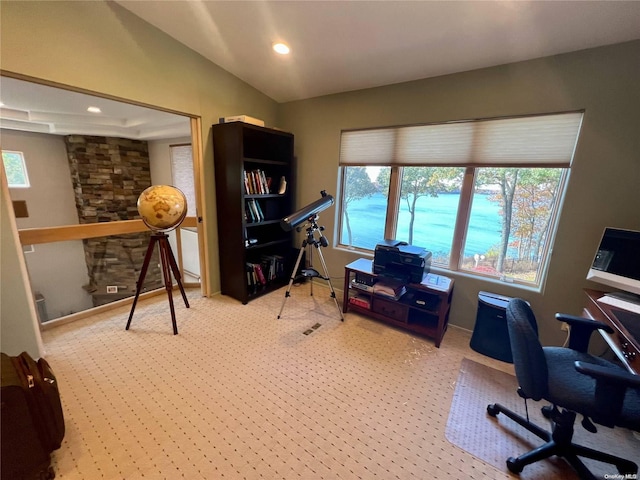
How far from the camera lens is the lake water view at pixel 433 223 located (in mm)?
2344

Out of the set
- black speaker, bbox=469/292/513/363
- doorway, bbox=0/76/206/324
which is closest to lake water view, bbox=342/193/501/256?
black speaker, bbox=469/292/513/363

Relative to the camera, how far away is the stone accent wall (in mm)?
Answer: 4289

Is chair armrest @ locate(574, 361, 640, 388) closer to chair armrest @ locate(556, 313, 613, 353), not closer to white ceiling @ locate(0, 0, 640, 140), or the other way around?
chair armrest @ locate(556, 313, 613, 353)

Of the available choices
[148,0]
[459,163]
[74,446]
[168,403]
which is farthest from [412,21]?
[74,446]

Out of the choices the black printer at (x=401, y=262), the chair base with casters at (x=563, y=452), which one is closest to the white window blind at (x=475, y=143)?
the black printer at (x=401, y=262)

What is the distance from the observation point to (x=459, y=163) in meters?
2.31

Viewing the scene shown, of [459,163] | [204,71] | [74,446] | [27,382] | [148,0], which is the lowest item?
[74,446]

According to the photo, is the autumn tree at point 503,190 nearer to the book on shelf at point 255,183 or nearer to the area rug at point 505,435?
the area rug at point 505,435

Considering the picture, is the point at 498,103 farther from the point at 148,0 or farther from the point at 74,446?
the point at 74,446

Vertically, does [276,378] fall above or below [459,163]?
below

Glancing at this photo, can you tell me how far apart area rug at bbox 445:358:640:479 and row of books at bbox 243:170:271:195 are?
2582mm

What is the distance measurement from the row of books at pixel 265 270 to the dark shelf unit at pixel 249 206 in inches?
0.5

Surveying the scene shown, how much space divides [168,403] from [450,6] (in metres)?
3.06

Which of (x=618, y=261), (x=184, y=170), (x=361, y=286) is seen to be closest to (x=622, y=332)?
(x=618, y=261)
